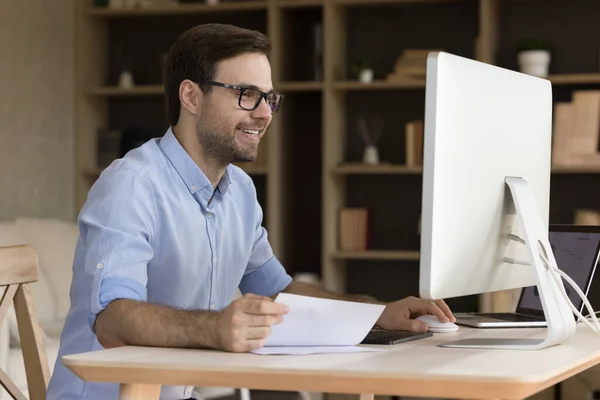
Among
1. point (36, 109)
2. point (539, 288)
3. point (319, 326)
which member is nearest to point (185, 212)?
point (319, 326)

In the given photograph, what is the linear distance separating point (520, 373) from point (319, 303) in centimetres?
35

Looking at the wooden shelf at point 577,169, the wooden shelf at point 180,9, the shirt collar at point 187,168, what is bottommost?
the wooden shelf at point 577,169

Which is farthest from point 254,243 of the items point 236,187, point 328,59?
point 328,59

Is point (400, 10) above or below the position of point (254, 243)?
above

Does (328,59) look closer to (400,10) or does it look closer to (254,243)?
(400,10)

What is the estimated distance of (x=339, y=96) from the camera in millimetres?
5477

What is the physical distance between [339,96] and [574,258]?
127 inches

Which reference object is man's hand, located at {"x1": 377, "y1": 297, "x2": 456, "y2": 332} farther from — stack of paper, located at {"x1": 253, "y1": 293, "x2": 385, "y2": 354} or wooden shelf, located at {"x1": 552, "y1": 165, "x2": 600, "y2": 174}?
wooden shelf, located at {"x1": 552, "y1": 165, "x2": 600, "y2": 174}

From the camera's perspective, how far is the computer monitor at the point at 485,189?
158 cm

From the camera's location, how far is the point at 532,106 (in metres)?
1.94

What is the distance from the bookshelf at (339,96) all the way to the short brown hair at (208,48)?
315 centimetres

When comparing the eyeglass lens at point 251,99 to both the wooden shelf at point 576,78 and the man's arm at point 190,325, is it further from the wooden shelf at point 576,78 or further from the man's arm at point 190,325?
the wooden shelf at point 576,78

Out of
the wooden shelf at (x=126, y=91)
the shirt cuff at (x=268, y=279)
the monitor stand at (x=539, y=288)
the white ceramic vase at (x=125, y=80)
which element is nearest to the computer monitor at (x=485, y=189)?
the monitor stand at (x=539, y=288)

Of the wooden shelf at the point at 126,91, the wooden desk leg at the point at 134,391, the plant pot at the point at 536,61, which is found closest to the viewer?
the wooden desk leg at the point at 134,391
